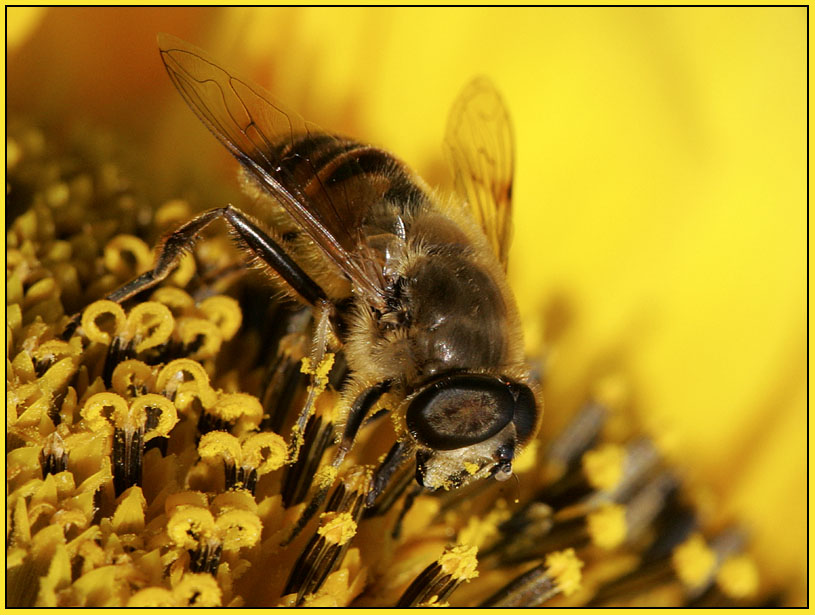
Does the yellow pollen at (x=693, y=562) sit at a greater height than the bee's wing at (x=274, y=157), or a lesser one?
lesser

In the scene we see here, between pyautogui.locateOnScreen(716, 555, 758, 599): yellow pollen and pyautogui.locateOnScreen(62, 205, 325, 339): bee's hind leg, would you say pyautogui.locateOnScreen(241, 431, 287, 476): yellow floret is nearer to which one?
pyautogui.locateOnScreen(62, 205, 325, 339): bee's hind leg

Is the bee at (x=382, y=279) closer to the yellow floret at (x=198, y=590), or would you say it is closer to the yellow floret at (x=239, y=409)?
the yellow floret at (x=239, y=409)

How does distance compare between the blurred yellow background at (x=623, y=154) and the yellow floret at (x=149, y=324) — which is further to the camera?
the blurred yellow background at (x=623, y=154)

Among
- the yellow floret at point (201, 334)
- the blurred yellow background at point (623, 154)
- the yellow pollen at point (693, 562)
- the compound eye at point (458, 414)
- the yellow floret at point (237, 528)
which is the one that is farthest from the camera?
the blurred yellow background at point (623, 154)

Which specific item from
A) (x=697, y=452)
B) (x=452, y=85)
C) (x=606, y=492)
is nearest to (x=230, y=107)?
(x=452, y=85)

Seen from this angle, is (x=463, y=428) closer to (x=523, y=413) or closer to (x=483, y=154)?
(x=523, y=413)

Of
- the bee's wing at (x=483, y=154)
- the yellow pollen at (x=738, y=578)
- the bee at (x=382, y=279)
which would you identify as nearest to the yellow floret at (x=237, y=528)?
the bee at (x=382, y=279)
